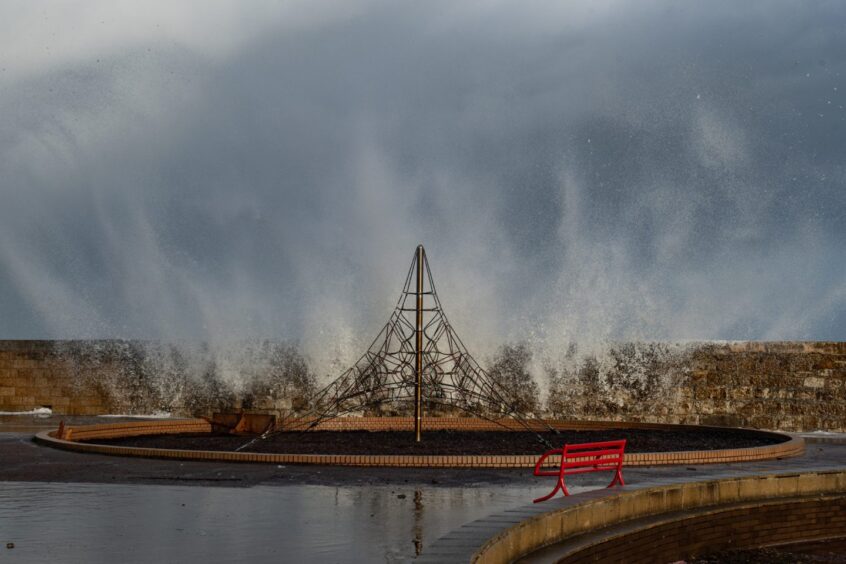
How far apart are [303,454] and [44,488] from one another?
3343mm

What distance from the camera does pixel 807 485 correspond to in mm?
9570

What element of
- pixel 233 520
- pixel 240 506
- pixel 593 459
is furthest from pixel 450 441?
pixel 233 520

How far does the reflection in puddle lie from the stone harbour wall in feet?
34.7

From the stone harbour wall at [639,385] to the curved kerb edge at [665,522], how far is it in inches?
374

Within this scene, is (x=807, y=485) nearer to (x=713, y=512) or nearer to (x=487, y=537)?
(x=713, y=512)

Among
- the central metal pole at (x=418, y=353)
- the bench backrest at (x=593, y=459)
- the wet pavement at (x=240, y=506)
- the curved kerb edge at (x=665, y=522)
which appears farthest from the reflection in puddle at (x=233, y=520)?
the central metal pole at (x=418, y=353)

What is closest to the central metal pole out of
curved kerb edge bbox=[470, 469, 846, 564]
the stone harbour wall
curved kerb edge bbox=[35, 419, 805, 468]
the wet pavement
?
curved kerb edge bbox=[35, 419, 805, 468]

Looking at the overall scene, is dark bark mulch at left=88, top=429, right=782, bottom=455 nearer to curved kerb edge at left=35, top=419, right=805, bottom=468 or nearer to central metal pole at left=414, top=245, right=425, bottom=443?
central metal pole at left=414, top=245, right=425, bottom=443

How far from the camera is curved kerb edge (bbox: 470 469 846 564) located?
6453 millimetres

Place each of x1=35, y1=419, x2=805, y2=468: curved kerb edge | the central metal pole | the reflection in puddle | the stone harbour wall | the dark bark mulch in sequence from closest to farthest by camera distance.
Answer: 1. the reflection in puddle
2. x1=35, y1=419, x2=805, y2=468: curved kerb edge
3. the dark bark mulch
4. the central metal pole
5. the stone harbour wall

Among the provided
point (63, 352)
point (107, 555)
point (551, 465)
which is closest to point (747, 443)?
point (551, 465)

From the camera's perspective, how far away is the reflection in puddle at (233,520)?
6082 millimetres

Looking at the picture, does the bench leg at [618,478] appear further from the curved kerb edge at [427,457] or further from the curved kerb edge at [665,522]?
the curved kerb edge at [427,457]

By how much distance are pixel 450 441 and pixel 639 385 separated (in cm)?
631
